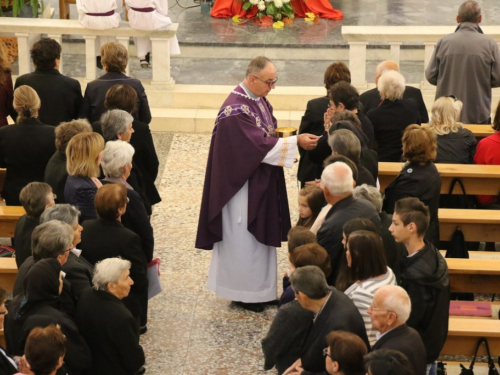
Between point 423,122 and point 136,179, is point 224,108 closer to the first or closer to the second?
point 136,179

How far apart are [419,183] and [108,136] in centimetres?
230

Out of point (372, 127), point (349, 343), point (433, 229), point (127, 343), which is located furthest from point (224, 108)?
point (349, 343)

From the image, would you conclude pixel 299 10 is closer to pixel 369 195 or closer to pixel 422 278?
pixel 369 195

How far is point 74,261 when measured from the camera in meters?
5.72

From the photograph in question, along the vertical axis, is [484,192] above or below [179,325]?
above

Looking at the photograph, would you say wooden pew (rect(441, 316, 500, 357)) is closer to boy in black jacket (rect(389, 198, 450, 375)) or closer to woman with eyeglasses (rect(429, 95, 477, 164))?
boy in black jacket (rect(389, 198, 450, 375))

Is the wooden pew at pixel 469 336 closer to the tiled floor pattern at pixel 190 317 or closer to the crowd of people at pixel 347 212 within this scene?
the crowd of people at pixel 347 212

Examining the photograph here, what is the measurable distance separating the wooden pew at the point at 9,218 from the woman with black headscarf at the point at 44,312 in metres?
2.22

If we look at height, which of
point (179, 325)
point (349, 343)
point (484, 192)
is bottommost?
point (179, 325)

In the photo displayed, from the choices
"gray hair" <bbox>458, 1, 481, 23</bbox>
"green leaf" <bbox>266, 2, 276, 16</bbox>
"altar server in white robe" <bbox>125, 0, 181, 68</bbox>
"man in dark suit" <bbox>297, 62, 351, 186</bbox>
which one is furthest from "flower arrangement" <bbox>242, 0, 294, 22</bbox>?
"man in dark suit" <bbox>297, 62, 351, 186</bbox>

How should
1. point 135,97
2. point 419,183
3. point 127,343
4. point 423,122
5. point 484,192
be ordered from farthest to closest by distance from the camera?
point 423,122 < point 484,192 < point 135,97 < point 419,183 < point 127,343

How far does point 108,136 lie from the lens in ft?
23.4

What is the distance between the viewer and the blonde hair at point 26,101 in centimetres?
732

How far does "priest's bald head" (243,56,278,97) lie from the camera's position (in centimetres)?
700
